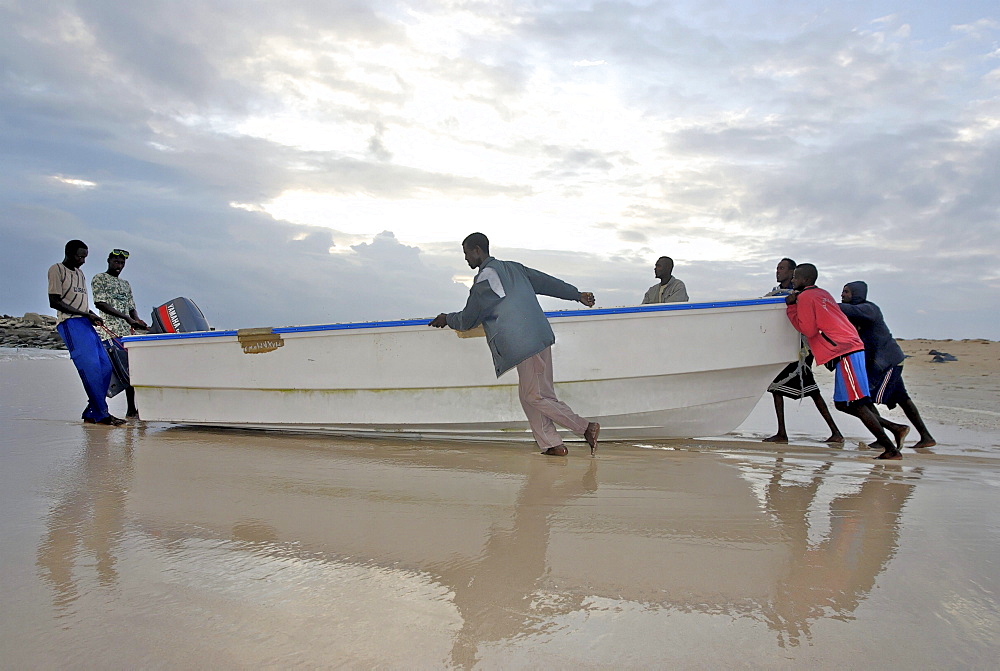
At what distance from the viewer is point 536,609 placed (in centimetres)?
176

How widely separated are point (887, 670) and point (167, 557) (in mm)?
2119

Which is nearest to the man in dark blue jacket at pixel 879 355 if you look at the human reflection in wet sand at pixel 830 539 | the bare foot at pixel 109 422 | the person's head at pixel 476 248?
the human reflection in wet sand at pixel 830 539

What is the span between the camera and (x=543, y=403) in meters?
4.29

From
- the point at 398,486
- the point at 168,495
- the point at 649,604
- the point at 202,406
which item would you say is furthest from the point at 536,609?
the point at 202,406

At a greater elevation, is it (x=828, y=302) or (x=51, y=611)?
(x=828, y=302)

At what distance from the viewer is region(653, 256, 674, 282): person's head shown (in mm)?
6105

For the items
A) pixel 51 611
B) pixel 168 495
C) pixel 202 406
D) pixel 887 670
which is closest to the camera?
pixel 887 670

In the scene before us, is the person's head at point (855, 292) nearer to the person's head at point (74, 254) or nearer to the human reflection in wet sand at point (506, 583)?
the human reflection in wet sand at point (506, 583)

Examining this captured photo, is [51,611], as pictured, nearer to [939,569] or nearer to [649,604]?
[649,604]

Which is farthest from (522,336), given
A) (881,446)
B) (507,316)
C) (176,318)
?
(176,318)

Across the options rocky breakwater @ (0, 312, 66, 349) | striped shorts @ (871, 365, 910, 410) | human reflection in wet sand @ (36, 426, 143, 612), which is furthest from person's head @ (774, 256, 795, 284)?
rocky breakwater @ (0, 312, 66, 349)

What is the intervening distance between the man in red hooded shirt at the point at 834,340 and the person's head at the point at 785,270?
113 centimetres

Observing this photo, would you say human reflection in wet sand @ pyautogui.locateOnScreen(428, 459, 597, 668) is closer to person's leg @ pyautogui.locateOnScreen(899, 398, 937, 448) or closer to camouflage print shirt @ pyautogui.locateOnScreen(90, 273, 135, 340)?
Answer: person's leg @ pyautogui.locateOnScreen(899, 398, 937, 448)

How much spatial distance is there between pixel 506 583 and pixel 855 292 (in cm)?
455
